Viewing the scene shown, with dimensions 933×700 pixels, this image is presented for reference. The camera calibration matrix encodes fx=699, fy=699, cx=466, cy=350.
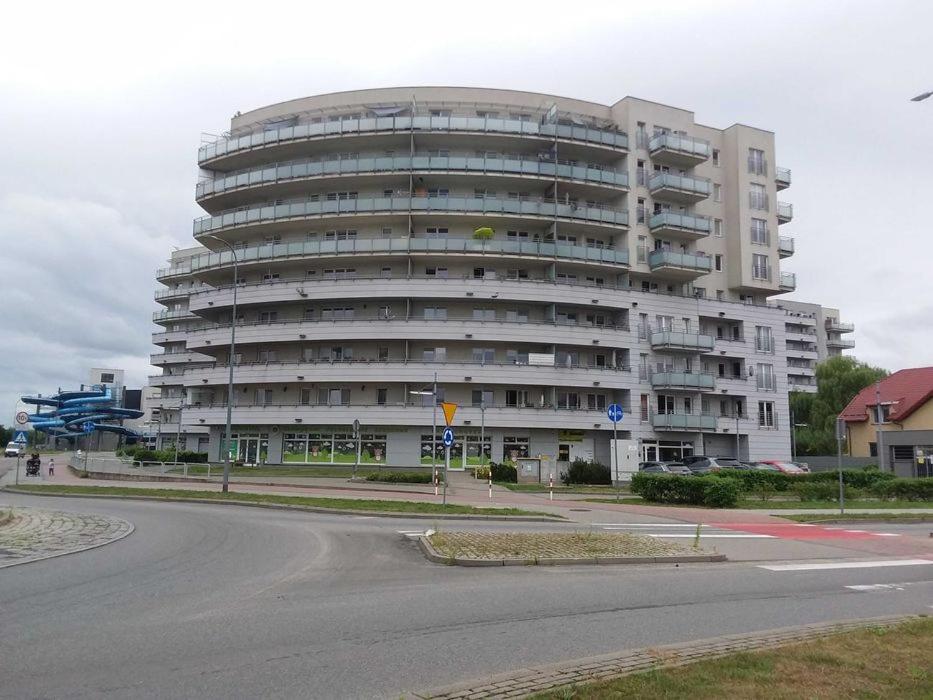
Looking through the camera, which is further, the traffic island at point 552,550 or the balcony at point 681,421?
the balcony at point 681,421

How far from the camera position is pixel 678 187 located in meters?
54.6

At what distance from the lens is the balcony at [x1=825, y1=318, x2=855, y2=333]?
377 ft

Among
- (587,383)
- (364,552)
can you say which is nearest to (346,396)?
(587,383)

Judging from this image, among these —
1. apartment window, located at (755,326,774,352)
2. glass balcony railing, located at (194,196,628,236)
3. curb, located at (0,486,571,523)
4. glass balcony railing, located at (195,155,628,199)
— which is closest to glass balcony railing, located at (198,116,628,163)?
glass balcony railing, located at (195,155,628,199)

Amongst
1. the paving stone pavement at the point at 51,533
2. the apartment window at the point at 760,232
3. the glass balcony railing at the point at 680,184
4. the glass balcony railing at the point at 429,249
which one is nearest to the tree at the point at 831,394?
the apartment window at the point at 760,232

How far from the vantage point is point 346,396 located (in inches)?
1999

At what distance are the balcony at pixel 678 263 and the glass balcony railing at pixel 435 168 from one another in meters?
6.60

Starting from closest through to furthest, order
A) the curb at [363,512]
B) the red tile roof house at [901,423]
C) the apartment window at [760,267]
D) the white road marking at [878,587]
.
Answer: the white road marking at [878,587]
the curb at [363,512]
the red tile roof house at [901,423]
the apartment window at [760,267]

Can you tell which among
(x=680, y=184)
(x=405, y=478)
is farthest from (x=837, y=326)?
Answer: (x=405, y=478)

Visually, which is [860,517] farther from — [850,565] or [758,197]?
[758,197]

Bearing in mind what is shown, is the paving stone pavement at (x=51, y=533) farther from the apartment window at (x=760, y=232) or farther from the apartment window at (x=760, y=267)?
the apartment window at (x=760, y=232)

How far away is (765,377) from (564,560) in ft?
166

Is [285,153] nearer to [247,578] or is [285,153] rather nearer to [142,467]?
[142,467]

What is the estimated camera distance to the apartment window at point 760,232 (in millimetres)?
58688
